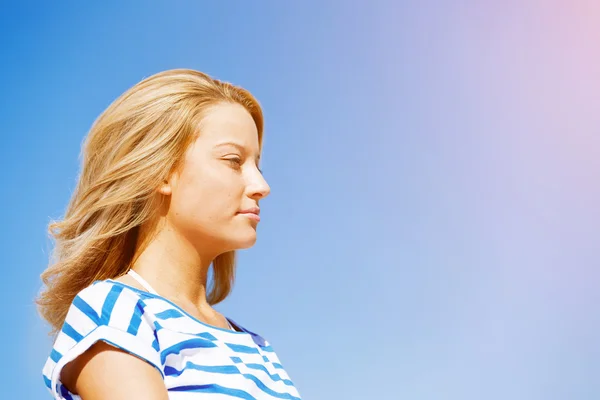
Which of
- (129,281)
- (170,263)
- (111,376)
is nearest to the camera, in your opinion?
(111,376)

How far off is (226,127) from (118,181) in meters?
0.44

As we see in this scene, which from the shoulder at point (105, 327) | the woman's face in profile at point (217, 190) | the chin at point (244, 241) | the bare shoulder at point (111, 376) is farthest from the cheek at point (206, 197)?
the bare shoulder at point (111, 376)

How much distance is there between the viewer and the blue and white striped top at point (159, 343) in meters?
2.06

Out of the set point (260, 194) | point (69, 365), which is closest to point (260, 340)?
point (260, 194)

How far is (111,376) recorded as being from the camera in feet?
6.49

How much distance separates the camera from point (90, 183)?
2.73 meters

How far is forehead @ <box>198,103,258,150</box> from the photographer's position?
266cm

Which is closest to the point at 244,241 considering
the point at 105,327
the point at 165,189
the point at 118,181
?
the point at 165,189

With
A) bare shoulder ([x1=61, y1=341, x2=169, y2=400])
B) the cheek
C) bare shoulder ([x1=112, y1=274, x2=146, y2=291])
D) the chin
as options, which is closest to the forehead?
the cheek

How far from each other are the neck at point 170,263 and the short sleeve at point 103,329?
26 cm

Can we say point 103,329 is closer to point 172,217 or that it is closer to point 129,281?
point 129,281

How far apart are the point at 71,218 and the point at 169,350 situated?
0.74m

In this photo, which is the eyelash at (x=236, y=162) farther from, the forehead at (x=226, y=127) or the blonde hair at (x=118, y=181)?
the blonde hair at (x=118, y=181)

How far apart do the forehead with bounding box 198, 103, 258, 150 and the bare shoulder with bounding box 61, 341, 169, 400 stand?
90cm
